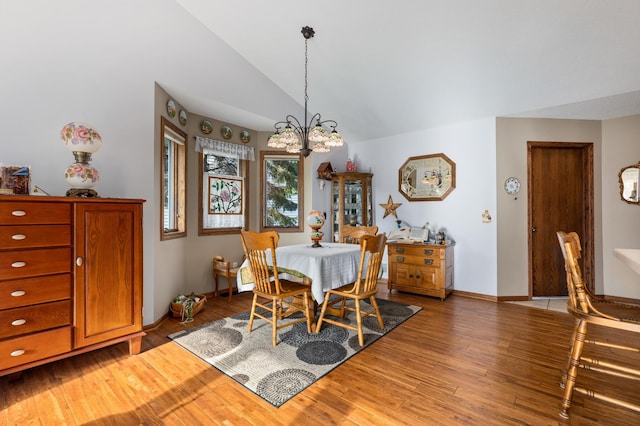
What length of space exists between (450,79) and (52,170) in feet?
12.9

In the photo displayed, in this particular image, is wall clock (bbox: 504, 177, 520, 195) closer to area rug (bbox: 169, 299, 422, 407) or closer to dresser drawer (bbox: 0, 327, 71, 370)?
area rug (bbox: 169, 299, 422, 407)

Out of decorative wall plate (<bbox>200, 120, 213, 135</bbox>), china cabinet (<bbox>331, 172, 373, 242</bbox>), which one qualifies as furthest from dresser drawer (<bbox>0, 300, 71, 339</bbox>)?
china cabinet (<bbox>331, 172, 373, 242</bbox>)

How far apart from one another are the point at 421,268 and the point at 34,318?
3.79 metres

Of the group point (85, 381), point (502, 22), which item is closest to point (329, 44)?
point (502, 22)

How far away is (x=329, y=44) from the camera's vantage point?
10.8 ft

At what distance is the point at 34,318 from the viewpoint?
190cm

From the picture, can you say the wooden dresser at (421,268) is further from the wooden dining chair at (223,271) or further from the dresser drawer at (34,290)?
the dresser drawer at (34,290)

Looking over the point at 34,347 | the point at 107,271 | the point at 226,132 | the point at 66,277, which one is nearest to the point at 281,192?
the point at 226,132

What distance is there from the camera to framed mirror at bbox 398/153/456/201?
14.0ft

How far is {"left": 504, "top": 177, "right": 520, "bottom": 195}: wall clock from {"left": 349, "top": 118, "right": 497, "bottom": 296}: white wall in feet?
0.59

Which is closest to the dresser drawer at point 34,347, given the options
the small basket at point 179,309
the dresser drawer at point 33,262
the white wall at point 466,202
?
the dresser drawer at point 33,262

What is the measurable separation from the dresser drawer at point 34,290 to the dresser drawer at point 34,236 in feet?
0.71

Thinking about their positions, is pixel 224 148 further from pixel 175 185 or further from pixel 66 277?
pixel 66 277

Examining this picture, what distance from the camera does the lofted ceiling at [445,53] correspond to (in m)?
2.57
